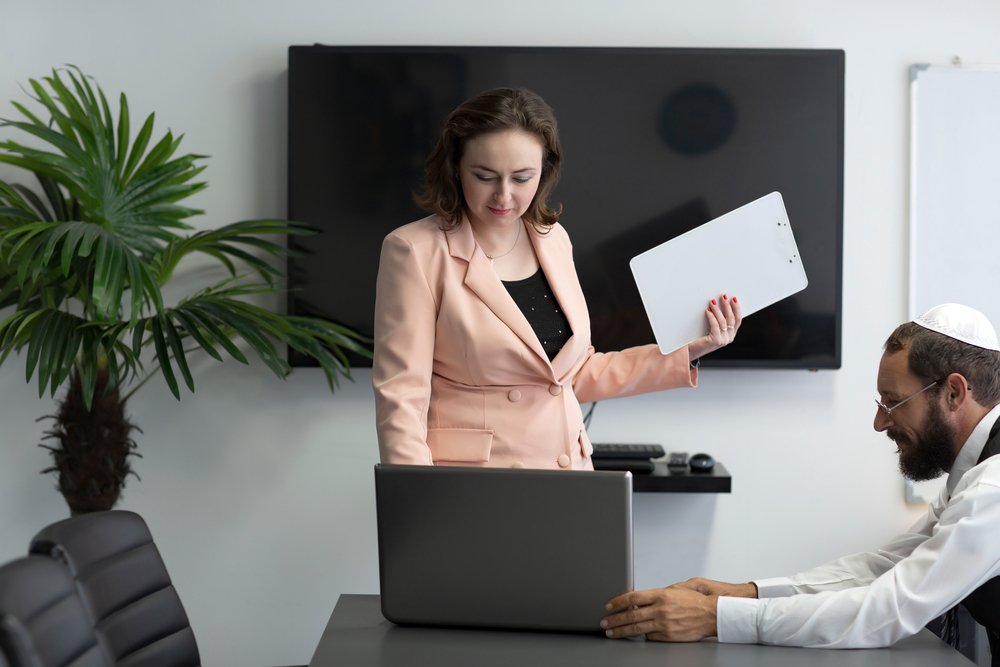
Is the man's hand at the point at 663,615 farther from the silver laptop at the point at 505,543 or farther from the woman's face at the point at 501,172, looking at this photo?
the woman's face at the point at 501,172

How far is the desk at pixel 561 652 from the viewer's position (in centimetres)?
137

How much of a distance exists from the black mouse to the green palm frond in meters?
1.09

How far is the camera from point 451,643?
56.0 inches

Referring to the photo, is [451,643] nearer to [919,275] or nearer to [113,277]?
[113,277]

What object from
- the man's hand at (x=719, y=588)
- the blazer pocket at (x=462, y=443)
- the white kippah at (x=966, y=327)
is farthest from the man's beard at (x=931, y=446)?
the blazer pocket at (x=462, y=443)

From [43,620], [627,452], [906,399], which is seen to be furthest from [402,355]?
[627,452]

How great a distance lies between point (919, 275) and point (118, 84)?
2.70 meters

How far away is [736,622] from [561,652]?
27 cm

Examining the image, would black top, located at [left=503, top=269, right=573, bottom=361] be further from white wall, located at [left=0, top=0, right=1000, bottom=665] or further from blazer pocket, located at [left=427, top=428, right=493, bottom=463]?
white wall, located at [left=0, top=0, right=1000, bottom=665]

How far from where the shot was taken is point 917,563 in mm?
1506

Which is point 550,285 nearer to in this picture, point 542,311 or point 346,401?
point 542,311

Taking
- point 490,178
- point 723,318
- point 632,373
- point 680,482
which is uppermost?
point 490,178

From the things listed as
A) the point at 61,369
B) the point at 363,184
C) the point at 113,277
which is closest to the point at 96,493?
the point at 61,369

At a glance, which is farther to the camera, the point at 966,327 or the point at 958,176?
the point at 958,176
